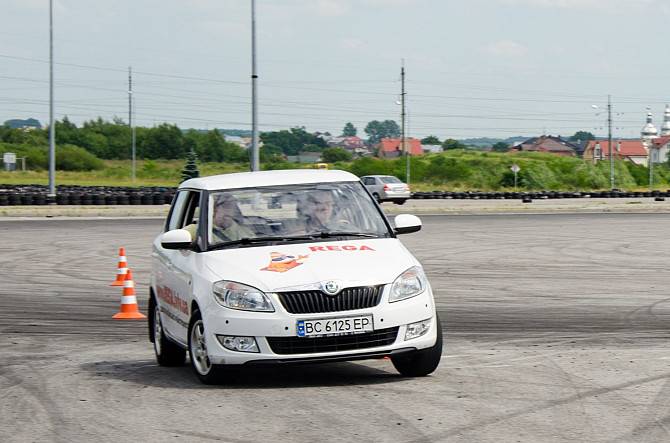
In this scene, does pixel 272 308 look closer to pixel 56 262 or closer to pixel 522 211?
pixel 56 262

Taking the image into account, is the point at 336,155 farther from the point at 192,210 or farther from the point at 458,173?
the point at 192,210

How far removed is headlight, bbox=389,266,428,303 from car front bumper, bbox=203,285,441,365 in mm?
48

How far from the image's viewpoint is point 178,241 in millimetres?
9477

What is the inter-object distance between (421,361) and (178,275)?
81.6 inches

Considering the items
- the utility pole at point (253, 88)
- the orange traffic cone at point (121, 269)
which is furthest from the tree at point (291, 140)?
the orange traffic cone at point (121, 269)

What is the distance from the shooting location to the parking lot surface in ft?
23.3

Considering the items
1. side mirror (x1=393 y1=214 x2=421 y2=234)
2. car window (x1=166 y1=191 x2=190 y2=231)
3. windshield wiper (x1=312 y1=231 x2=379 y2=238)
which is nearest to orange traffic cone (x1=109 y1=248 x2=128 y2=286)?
car window (x1=166 y1=191 x2=190 y2=231)

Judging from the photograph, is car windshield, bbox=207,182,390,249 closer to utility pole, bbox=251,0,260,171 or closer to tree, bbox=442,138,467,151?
utility pole, bbox=251,0,260,171

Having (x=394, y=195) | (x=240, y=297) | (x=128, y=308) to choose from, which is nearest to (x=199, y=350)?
(x=240, y=297)

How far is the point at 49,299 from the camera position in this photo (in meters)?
16.2

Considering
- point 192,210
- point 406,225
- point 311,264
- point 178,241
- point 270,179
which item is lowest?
point 311,264

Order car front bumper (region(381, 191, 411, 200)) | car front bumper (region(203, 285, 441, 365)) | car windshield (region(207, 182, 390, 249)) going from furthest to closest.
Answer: car front bumper (region(381, 191, 411, 200)), car windshield (region(207, 182, 390, 249)), car front bumper (region(203, 285, 441, 365))

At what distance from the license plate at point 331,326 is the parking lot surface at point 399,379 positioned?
403 mm

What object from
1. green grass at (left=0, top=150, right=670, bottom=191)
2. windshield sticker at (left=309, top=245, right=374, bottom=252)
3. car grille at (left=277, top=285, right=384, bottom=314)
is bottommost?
car grille at (left=277, top=285, right=384, bottom=314)
